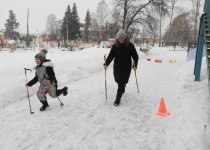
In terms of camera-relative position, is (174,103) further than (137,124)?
Yes

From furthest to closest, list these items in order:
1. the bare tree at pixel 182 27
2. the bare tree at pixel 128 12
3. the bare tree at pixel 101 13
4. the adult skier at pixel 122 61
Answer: the bare tree at pixel 101 13
the bare tree at pixel 182 27
the bare tree at pixel 128 12
the adult skier at pixel 122 61

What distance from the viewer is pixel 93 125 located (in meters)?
4.64

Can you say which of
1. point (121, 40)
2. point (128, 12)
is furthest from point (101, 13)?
point (121, 40)

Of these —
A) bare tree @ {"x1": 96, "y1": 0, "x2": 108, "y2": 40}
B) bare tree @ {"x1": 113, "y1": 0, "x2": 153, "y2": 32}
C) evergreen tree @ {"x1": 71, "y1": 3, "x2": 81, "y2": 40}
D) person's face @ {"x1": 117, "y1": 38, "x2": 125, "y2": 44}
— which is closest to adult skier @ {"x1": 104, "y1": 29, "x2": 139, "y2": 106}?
person's face @ {"x1": 117, "y1": 38, "x2": 125, "y2": 44}

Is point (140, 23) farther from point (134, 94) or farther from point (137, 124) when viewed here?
point (137, 124)

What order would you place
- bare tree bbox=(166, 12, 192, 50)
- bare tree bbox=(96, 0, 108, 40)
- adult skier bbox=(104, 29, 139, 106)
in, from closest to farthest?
1. adult skier bbox=(104, 29, 139, 106)
2. bare tree bbox=(166, 12, 192, 50)
3. bare tree bbox=(96, 0, 108, 40)

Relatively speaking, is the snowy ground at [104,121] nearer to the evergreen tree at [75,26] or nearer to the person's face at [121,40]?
the person's face at [121,40]

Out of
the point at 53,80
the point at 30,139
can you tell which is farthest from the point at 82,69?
the point at 30,139

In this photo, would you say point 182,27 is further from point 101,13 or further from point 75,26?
point 75,26

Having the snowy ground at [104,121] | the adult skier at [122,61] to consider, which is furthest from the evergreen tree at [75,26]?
the adult skier at [122,61]

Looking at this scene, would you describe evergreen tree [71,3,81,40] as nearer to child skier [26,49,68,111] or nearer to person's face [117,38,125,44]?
person's face [117,38,125,44]

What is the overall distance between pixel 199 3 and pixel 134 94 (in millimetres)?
34247

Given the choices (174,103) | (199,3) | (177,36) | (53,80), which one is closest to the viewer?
(53,80)

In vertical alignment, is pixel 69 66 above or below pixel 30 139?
above
